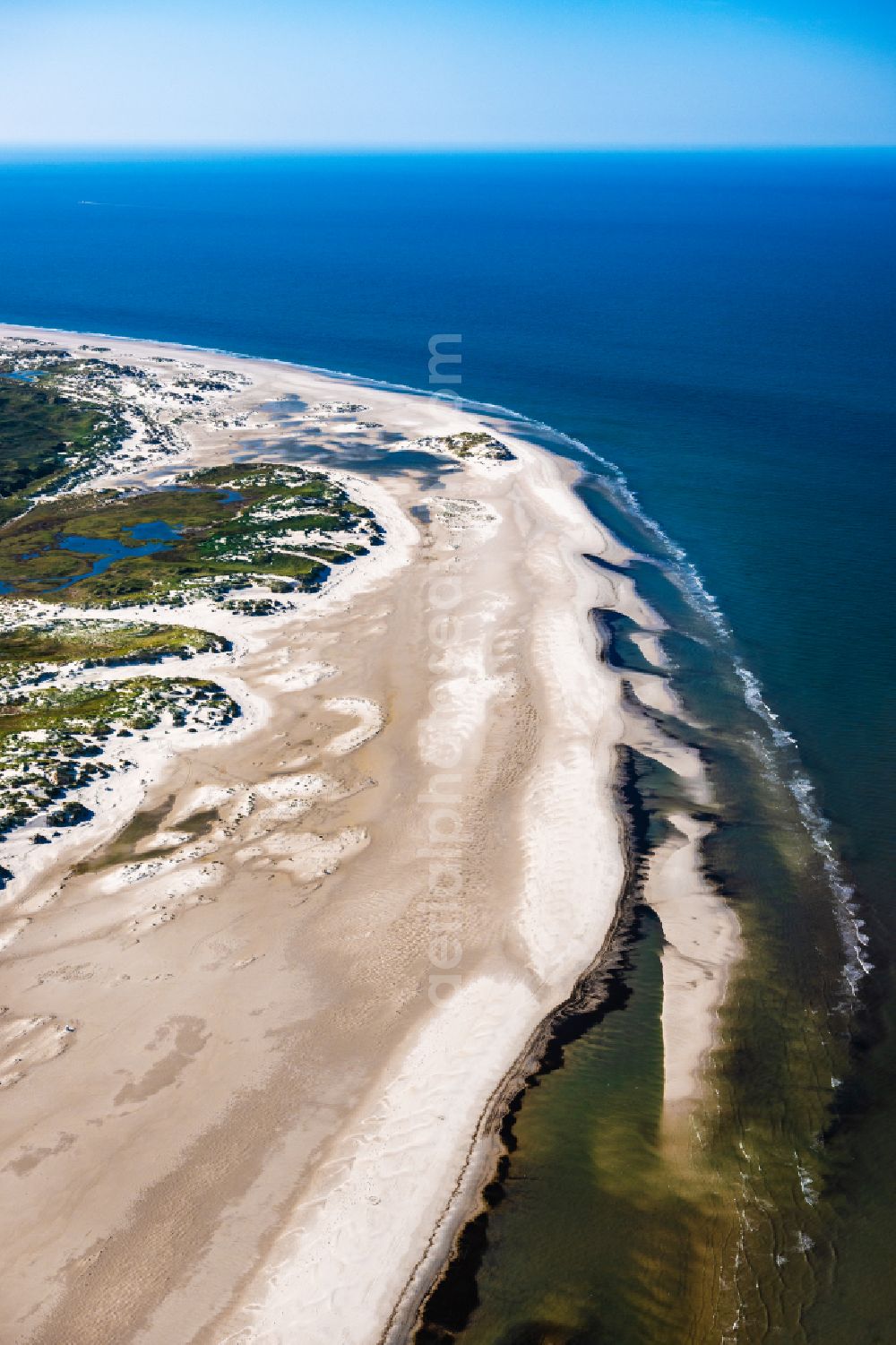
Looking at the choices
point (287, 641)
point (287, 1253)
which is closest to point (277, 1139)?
point (287, 1253)

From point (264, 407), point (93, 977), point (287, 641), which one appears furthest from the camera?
point (264, 407)

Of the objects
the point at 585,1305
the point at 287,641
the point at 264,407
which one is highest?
the point at 264,407

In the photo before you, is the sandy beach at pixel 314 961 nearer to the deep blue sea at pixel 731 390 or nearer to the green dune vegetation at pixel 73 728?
the green dune vegetation at pixel 73 728

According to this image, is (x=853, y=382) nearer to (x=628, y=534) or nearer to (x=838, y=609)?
(x=628, y=534)

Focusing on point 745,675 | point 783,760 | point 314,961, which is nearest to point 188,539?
point 745,675

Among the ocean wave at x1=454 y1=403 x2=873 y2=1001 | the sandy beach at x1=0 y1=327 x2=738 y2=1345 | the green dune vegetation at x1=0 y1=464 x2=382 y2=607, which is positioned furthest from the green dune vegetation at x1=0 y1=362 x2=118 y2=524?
the ocean wave at x1=454 y1=403 x2=873 y2=1001

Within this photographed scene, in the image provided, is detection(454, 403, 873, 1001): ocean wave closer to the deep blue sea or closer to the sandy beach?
the deep blue sea

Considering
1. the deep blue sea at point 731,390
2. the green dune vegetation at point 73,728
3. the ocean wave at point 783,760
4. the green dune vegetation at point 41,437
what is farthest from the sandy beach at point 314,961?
the green dune vegetation at point 41,437
